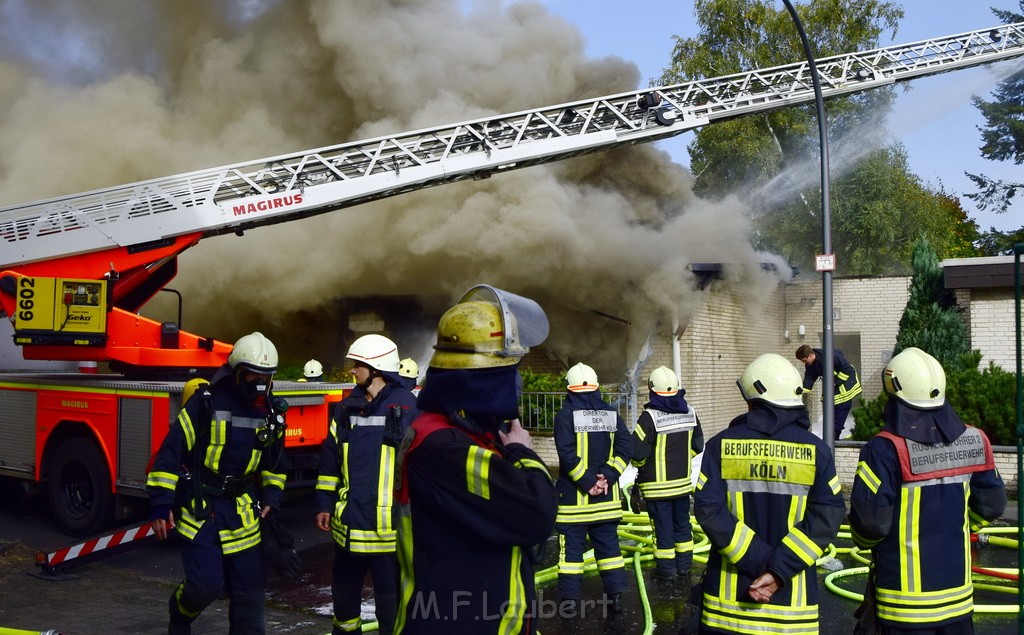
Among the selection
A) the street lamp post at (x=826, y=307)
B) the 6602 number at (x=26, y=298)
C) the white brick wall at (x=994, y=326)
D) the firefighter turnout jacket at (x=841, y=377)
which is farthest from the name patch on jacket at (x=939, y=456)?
the white brick wall at (x=994, y=326)

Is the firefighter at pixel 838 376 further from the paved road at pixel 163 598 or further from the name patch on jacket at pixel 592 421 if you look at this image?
the name patch on jacket at pixel 592 421

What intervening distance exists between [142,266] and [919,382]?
7.69m

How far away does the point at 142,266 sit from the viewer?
8.92 metres

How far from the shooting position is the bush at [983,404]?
10.5 m

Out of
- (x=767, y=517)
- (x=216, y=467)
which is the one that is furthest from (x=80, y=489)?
(x=767, y=517)

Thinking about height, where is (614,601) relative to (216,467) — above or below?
below

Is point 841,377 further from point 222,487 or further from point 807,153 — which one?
point 807,153

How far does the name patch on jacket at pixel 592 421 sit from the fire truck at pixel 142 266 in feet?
9.68

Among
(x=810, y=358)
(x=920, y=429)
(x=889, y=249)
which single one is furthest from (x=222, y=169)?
(x=889, y=249)

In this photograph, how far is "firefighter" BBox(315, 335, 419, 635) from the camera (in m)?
4.50

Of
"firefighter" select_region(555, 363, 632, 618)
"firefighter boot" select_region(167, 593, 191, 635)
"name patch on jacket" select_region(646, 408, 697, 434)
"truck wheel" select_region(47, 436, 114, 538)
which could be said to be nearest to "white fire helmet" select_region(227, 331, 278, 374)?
"firefighter boot" select_region(167, 593, 191, 635)

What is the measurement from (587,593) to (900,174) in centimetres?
2351

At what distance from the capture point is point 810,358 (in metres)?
9.70

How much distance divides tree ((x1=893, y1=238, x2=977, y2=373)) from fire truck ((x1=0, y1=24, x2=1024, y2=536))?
6.01 meters
